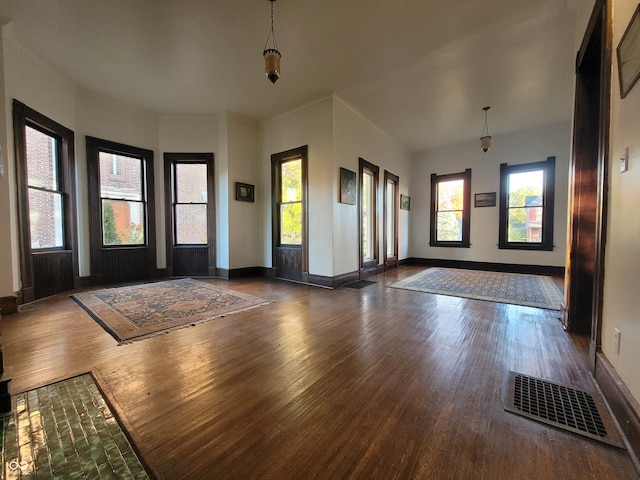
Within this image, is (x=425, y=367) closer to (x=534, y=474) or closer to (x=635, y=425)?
(x=534, y=474)

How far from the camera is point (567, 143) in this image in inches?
231

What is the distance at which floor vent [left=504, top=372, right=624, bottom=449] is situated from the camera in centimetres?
132

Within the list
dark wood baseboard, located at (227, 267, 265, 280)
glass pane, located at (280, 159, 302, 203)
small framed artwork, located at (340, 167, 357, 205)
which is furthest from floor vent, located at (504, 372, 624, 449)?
dark wood baseboard, located at (227, 267, 265, 280)

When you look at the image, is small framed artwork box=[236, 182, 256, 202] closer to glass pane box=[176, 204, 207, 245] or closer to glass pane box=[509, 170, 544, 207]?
glass pane box=[176, 204, 207, 245]

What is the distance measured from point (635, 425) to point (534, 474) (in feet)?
1.80

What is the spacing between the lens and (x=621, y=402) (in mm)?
1332

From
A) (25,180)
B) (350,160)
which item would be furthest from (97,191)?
(350,160)

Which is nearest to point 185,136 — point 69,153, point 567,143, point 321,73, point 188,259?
point 69,153

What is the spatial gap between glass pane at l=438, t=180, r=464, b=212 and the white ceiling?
92.2 inches

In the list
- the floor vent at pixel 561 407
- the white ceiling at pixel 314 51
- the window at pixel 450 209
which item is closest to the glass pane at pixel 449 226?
the window at pixel 450 209

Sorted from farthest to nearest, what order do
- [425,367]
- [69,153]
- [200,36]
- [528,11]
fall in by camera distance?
[69,153]
[200,36]
[528,11]
[425,367]

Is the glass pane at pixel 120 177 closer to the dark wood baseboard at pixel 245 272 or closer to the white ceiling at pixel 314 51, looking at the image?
the white ceiling at pixel 314 51

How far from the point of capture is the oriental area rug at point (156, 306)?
2.75 meters

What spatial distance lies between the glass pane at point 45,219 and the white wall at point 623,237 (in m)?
5.98
